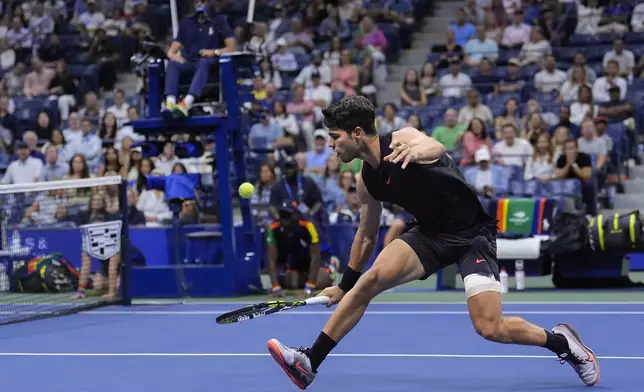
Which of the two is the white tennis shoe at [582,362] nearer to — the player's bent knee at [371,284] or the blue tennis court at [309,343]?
the blue tennis court at [309,343]

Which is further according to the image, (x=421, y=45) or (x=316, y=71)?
(x=421, y=45)

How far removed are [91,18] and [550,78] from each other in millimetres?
10888

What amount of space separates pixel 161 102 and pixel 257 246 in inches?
88.3

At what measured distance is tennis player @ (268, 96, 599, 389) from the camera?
6.83 meters

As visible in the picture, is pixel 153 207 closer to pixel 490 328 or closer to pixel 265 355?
pixel 265 355

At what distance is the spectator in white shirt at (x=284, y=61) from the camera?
2231 cm

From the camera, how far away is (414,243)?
283 inches

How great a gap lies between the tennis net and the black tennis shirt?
6066mm

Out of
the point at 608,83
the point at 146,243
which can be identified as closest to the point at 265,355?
the point at 146,243

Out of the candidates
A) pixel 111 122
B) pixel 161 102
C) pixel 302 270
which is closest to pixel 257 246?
pixel 302 270

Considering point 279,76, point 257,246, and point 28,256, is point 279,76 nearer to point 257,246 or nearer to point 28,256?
point 257,246

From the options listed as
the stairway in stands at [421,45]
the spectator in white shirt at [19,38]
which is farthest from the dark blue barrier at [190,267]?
the spectator in white shirt at [19,38]

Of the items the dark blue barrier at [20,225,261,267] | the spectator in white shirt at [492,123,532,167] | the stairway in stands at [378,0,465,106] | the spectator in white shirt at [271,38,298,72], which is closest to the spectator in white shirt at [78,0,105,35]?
the spectator in white shirt at [271,38,298,72]

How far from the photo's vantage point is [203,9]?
14.2 metres
